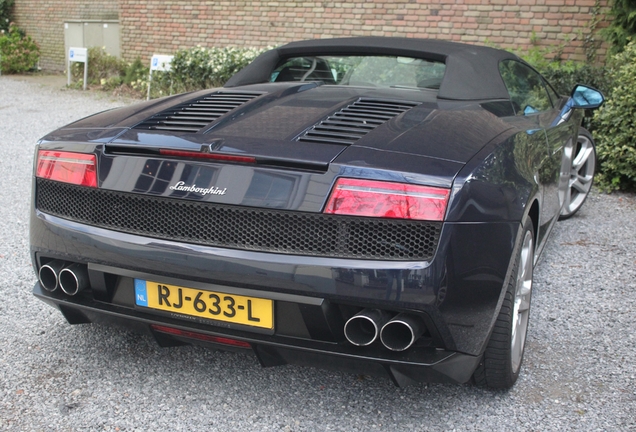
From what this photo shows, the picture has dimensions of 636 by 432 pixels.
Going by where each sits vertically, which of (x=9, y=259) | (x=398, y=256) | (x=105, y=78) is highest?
(x=398, y=256)

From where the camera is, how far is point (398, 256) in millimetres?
2033

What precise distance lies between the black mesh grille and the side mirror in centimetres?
261

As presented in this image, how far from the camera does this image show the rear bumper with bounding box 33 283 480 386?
2.12 metres

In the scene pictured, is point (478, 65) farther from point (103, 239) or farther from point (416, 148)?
point (103, 239)

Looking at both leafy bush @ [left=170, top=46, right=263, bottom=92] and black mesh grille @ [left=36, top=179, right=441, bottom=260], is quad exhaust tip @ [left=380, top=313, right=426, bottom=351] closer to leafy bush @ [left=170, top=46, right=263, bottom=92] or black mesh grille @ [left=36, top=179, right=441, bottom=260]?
black mesh grille @ [left=36, top=179, right=441, bottom=260]

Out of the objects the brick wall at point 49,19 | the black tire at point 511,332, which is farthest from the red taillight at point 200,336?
the brick wall at point 49,19

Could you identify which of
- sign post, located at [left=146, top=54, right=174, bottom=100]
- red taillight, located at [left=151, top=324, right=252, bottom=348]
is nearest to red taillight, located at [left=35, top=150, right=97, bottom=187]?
red taillight, located at [left=151, top=324, right=252, bottom=348]

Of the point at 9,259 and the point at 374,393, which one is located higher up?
the point at 374,393

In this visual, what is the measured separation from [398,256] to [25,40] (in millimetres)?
16872

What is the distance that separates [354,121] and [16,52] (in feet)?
52.2

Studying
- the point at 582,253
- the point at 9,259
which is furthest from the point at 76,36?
the point at 582,253

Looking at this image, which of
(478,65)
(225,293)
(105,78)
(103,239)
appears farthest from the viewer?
(105,78)

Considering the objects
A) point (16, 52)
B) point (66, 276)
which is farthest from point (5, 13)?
point (66, 276)

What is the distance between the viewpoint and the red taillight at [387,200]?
201 cm
